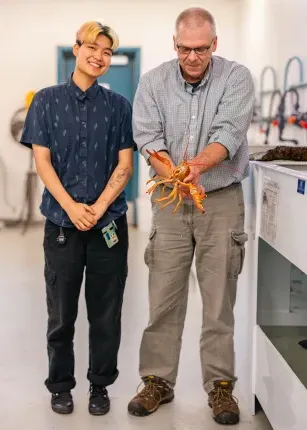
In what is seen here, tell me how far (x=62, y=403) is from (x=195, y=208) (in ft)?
2.93

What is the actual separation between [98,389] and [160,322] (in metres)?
0.35

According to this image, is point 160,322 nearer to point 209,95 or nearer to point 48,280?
point 48,280

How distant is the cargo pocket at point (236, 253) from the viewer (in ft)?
8.16

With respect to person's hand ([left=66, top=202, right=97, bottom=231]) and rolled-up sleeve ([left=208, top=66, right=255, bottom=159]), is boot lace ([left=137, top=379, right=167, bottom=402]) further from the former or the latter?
rolled-up sleeve ([left=208, top=66, right=255, bottom=159])

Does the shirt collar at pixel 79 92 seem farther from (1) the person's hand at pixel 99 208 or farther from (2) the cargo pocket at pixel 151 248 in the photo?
(2) the cargo pocket at pixel 151 248

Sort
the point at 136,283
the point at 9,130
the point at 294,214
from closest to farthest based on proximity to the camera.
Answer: the point at 294,214 → the point at 136,283 → the point at 9,130

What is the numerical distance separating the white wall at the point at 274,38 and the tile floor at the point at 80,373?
5.42ft

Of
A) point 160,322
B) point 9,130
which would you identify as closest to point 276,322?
point 160,322

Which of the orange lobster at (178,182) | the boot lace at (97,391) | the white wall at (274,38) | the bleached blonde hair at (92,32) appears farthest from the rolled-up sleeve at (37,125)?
the white wall at (274,38)

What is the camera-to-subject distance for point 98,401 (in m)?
2.63

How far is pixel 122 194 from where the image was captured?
2564 millimetres

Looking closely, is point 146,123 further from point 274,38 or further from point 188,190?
point 274,38

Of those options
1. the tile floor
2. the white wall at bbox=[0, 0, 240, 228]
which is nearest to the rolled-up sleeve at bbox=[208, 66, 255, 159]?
the tile floor

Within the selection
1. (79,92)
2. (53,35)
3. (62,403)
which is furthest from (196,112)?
(53,35)
